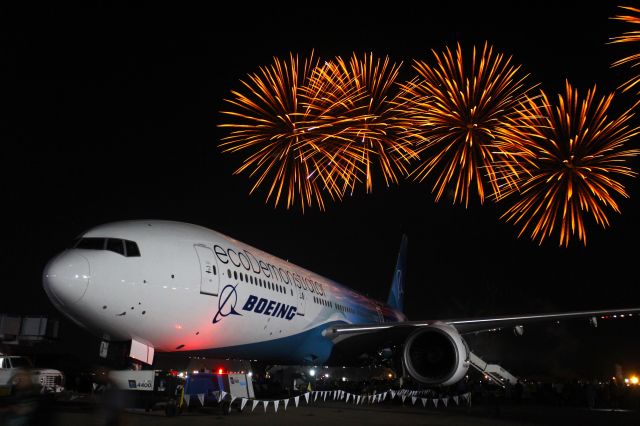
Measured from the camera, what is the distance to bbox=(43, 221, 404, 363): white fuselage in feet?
32.2

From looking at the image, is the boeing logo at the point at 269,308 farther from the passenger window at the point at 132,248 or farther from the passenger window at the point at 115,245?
the passenger window at the point at 115,245

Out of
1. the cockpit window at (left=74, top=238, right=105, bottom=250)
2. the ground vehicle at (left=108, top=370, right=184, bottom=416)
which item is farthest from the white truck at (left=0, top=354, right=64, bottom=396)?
the cockpit window at (left=74, top=238, right=105, bottom=250)

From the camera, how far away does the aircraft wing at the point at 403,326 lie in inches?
666

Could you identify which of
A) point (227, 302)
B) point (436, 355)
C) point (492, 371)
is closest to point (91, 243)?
point (227, 302)

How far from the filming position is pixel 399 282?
32.4m

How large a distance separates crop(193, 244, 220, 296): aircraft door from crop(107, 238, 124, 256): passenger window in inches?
67.1

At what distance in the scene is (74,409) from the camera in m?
12.0

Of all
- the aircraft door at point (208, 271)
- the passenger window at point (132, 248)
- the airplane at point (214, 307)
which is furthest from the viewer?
the aircraft door at point (208, 271)

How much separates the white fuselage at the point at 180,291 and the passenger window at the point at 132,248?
0.07ft

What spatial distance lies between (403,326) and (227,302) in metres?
6.57

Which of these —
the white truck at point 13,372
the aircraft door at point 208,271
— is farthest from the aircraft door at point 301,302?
the white truck at point 13,372

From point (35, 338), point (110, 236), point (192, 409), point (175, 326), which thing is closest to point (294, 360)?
point (192, 409)

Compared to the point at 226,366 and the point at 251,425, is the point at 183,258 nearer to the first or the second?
the point at 251,425

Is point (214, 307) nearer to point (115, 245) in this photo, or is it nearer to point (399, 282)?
point (115, 245)
